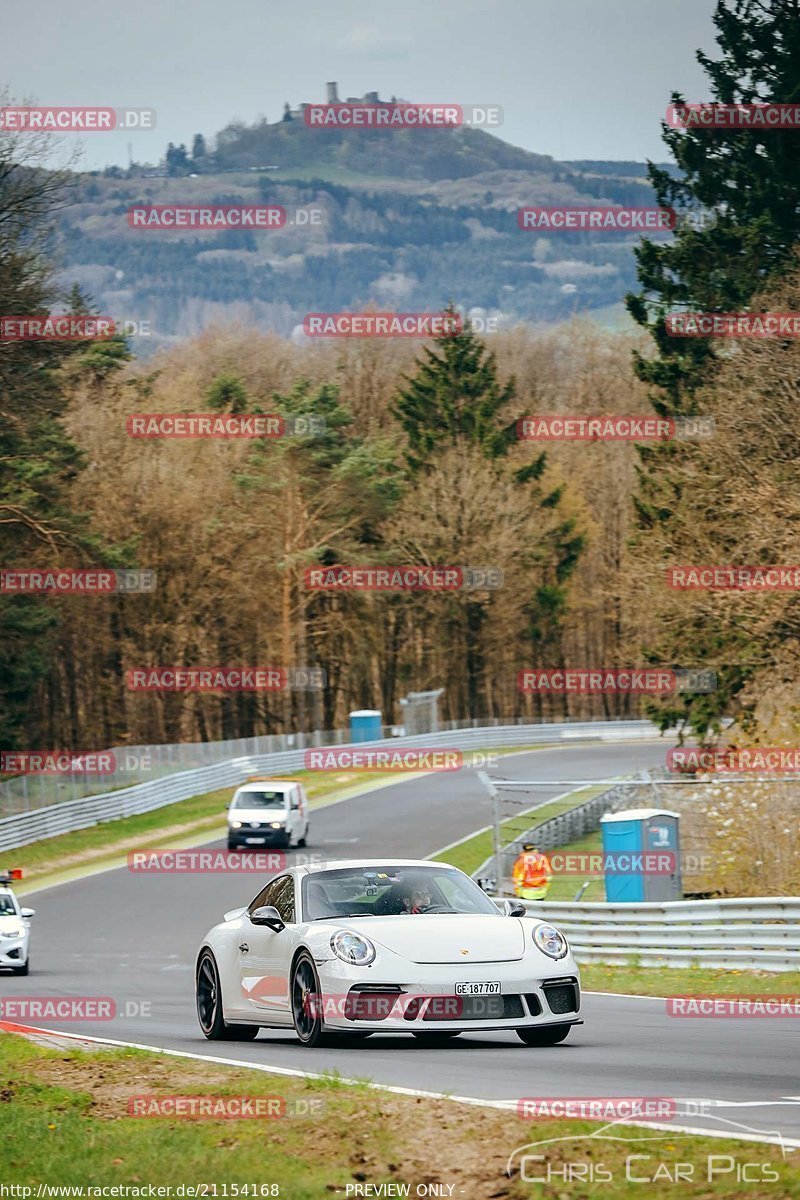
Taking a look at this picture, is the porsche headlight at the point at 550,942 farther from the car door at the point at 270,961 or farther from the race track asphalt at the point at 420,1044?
the car door at the point at 270,961

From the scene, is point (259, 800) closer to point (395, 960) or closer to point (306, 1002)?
point (306, 1002)

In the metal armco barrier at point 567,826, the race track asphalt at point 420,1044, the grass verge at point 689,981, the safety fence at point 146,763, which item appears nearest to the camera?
the race track asphalt at point 420,1044

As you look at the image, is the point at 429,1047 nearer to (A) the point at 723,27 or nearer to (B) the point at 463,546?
(A) the point at 723,27

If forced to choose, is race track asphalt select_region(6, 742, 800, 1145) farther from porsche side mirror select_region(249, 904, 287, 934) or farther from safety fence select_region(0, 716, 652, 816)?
safety fence select_region(0, 716, 652, 816)

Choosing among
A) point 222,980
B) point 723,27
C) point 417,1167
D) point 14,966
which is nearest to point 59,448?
point 723,27

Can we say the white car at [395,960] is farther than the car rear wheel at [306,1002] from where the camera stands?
No

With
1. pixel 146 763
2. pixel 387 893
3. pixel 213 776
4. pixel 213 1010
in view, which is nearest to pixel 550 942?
pixel 387 893

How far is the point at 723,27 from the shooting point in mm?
46562

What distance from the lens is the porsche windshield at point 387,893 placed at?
11914 mm

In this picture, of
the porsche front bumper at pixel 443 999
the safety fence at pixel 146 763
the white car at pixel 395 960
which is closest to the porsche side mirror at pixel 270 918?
the white car at pixel 395 960

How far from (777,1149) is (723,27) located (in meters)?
43.7

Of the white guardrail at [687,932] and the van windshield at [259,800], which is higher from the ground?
the white guardrail at [687,932]

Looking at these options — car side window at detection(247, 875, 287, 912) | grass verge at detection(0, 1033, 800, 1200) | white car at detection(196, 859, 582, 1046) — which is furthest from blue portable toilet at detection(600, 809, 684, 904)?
grass verge at detection(0, 1033, 800, 1200)

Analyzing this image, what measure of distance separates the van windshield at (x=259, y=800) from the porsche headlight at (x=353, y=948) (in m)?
32.0
